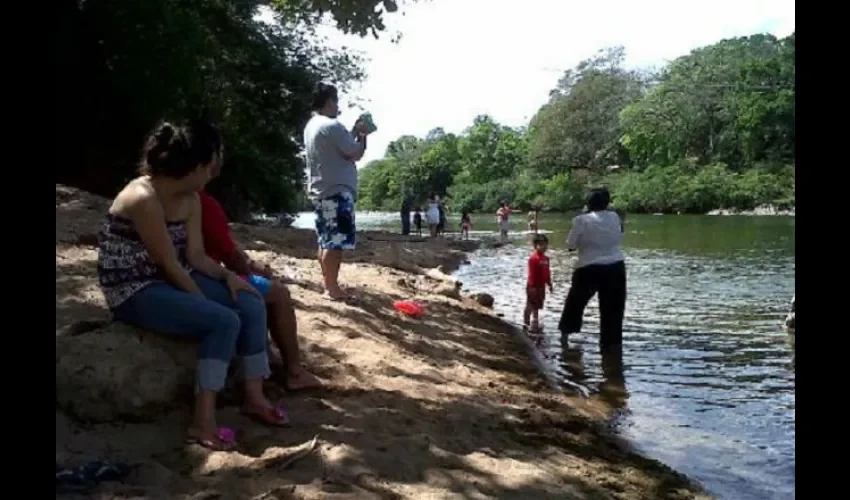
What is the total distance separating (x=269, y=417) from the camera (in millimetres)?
4277

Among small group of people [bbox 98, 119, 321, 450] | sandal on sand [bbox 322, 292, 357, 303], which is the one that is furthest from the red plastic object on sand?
small group of people [bbox 98, 119, 321, 450]

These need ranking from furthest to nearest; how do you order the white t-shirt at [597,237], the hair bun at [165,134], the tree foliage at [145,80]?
the tree foliage at [145,80] → the white t-shirt at [597,237] → the hair bun at [165,134]

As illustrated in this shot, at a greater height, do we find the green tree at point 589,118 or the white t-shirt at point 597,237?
the green tree at point 589,118

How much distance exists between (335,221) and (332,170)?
43 centimetres

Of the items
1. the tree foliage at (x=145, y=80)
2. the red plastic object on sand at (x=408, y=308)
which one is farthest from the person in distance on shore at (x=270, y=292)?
the tree foliage at (x=145, y=80)

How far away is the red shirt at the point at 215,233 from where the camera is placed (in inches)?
189

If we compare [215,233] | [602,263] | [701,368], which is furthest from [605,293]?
[215,233]

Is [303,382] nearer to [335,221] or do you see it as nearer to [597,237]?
[335,221]

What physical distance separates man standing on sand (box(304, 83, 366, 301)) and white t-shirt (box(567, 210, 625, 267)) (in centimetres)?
272

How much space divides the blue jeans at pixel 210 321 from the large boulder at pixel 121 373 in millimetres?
111

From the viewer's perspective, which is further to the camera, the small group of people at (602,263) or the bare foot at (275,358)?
the small group of people at (602,263)

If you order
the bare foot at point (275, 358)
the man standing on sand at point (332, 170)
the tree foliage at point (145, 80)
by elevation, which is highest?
the tree foliage at point (145, 80)

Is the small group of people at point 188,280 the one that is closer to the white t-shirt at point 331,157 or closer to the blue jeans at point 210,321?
the blue jeans at point 210,321
